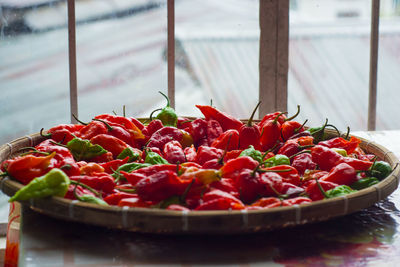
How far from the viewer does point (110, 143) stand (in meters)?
1.39

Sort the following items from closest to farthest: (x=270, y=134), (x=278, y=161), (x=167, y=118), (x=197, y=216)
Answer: (x=197, y=216) → (x=278, y=161) → (x=270, y=134) → (x=167, y=118)

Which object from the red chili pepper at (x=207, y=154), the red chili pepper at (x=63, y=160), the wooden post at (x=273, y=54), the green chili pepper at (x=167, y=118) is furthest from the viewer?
the wooden post at (x=273, y=54)

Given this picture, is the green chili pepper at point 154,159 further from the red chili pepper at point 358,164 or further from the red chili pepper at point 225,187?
the red chili pepper at point 358,164

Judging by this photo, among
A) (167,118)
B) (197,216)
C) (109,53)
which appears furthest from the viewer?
(109,53)

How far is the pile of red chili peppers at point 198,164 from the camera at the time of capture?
40.9 inches

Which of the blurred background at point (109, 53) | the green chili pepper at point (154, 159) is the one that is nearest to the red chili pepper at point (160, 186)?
the green chili pepper at point (154, 159)

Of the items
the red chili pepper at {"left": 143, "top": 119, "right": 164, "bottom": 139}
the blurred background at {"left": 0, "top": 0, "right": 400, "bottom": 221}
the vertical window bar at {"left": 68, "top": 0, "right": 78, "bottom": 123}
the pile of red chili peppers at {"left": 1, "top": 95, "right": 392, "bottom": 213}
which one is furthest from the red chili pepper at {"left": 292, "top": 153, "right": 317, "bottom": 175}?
the vertical window bar at {"left": 68, "top": 0, "right": 78, "bottom": 123}

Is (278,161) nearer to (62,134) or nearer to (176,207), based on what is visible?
(176,207)

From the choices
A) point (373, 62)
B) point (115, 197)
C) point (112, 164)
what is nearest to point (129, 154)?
point (112, 164)

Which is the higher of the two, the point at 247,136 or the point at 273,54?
the point at 273,54

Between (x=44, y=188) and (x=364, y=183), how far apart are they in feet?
2.16

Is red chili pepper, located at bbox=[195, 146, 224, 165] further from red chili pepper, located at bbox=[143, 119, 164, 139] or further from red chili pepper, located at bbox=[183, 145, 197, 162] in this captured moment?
red chili pepper, located at bbox=[143, 119, 164, 139]

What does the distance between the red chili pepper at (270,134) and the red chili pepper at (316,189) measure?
0.37m

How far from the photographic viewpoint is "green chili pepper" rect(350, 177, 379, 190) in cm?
117
